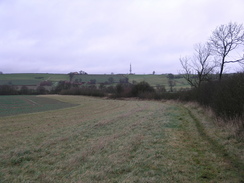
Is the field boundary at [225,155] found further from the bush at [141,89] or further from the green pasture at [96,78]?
the green pasture at [96,78]

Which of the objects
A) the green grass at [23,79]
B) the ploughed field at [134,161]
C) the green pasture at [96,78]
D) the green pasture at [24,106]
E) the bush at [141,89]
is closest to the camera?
the ploughed field at [134,161]

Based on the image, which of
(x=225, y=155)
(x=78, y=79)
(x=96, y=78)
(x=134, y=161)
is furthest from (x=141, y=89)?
(x=78, y=79)

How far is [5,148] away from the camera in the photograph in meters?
10.0

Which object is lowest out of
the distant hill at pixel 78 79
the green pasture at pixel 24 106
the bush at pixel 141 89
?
the green pasture at pixel 24 106

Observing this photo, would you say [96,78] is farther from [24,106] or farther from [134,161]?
[134,161]

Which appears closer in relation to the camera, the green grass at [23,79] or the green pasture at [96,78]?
the green grass at [23,79]

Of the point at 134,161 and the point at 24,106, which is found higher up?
the point at 134,161

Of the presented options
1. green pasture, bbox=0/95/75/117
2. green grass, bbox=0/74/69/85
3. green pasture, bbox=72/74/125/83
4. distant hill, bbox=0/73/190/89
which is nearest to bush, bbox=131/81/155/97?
green pasture, bbox=0/95/75/117

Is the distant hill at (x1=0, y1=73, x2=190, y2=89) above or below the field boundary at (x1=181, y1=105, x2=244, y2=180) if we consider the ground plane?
above

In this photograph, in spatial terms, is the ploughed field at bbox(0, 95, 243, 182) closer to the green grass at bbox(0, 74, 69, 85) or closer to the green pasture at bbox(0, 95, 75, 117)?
the green pasture at bbox(0, 95, 75, 117)

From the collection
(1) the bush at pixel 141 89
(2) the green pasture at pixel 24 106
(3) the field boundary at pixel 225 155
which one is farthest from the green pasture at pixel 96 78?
(3) the field boundary at pixel 225 155

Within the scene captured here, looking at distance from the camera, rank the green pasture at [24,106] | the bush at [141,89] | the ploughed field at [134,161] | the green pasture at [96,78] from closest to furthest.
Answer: the ploughed field at [134,161]
the green pasture at [24,106]
the bush at [141,89]
the green pasture at [96,78]

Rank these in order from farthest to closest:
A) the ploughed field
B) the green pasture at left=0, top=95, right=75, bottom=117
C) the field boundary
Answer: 1. the green pasture at left=0, top=95, right=75, bottom=117
2. the field boundary
3. the ploughed field

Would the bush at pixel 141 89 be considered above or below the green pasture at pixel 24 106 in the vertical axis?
above
